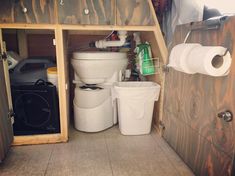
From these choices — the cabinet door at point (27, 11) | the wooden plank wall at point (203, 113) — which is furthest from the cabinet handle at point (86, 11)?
the wooden plank wall at point (203, 113)

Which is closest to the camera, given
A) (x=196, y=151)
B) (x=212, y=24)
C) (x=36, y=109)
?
(x=212, y=24)

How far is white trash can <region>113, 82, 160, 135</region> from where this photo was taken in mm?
1801

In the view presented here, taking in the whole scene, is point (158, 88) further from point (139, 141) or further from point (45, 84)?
point (45, 84)

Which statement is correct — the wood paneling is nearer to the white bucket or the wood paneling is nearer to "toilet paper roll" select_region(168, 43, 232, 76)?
"toilet paper roll" select_region(168, 43, 232, 76)

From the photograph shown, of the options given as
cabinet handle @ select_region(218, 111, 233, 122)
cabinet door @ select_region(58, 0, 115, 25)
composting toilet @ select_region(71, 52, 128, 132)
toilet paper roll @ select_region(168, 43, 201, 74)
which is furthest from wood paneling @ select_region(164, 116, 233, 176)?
cabinet door @ select_region(58, 0, 115, 25)

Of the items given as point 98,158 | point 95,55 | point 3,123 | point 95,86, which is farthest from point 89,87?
point 3,123

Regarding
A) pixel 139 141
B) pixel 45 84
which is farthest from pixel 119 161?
pixel 45 84

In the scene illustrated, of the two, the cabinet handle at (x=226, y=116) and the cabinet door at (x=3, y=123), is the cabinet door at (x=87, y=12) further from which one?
the cabinet handle at (x=226, y=116)

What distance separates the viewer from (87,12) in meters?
1.53

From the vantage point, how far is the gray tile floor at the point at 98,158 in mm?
1376

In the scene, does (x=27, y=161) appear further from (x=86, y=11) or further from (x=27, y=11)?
(x=86, y=11)

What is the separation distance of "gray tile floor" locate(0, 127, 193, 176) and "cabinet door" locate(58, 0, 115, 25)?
1.01m

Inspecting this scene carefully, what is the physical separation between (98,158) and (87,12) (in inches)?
43.6

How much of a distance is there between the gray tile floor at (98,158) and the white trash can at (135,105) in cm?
11
